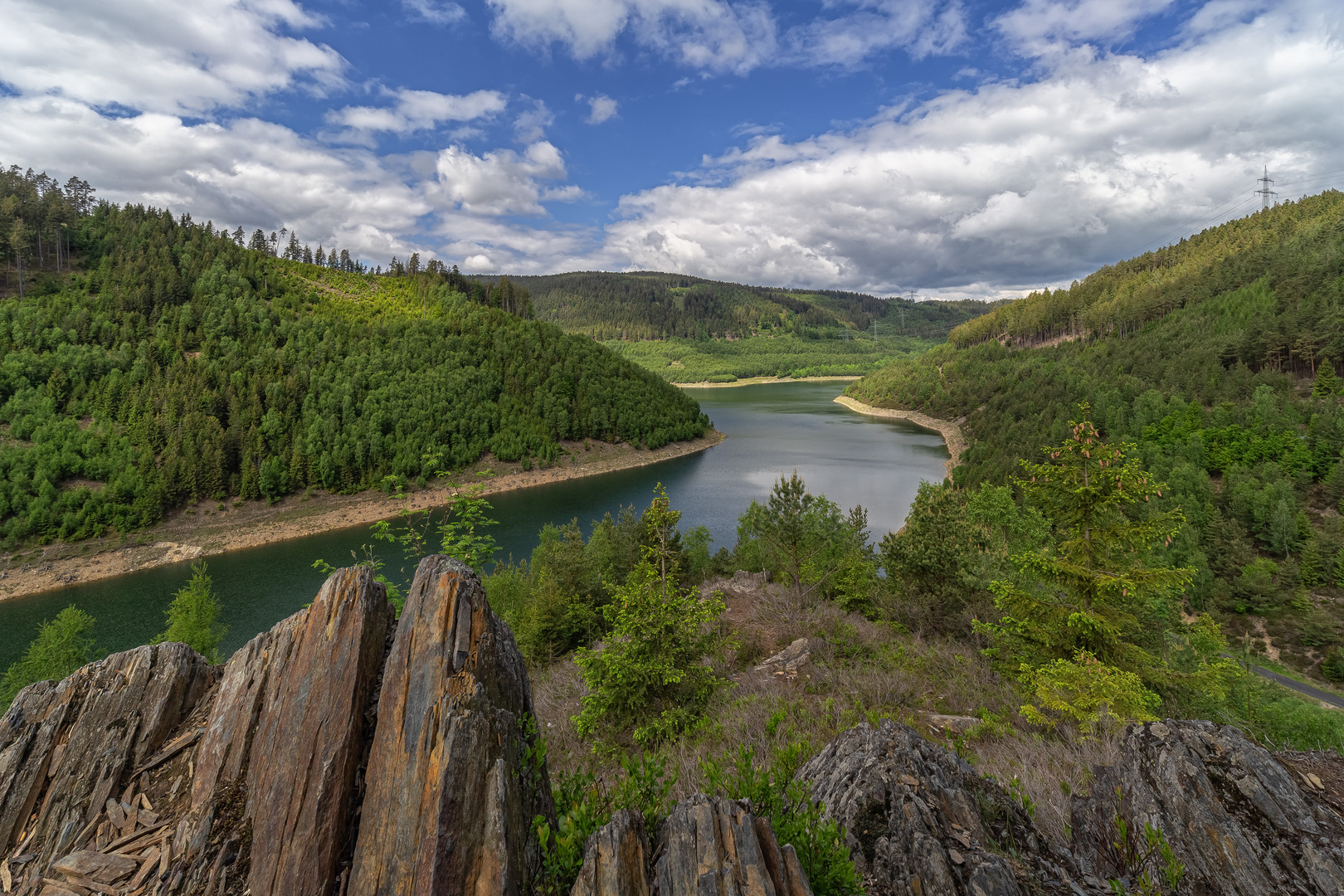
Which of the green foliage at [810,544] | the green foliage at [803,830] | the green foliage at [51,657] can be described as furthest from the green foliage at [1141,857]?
the green foliage at [51,657]

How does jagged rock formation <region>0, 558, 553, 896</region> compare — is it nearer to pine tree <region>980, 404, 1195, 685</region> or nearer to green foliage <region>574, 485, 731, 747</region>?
green foliage <region>574, 485, 731, 747</region>

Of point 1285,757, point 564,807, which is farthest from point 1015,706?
point 564,807

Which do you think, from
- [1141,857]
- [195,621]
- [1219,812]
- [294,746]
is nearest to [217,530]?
[195,621]

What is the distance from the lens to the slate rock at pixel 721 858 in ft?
13.8

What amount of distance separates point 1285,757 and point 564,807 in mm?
9266

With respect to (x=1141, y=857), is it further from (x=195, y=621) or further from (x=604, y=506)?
(x=604, y=506)

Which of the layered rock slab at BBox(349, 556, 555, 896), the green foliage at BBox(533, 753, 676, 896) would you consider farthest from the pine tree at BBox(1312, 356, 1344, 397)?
the layered rock slab at BBox(349, 556, 555, 896)

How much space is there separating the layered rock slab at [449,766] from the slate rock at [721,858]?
35.1 inches

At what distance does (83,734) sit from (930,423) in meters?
125

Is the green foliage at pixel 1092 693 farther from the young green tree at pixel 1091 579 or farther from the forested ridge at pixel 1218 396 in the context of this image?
the forested ridge at pixel 1218 396

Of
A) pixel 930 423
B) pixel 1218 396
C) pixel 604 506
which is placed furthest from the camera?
pixel 930 423

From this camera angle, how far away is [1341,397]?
54531 mm

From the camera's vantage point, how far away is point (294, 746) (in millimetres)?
4965

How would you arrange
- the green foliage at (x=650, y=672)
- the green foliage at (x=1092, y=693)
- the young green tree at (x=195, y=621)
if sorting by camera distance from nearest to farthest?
the green foliage at (x=1092, y=693)
the green foliage at (x=650, y=672)
the young green tree at (x=195, y=621)
